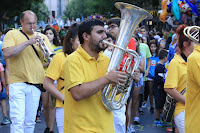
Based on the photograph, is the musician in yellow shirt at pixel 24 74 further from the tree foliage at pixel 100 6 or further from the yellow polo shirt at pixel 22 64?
the tree foliage at pixel 100 6

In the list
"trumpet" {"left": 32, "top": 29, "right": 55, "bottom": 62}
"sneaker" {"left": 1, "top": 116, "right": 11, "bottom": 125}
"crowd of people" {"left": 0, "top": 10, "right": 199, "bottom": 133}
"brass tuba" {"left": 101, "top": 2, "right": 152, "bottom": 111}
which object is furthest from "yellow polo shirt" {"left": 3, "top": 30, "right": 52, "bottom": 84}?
"sneaker" {"left": 1, "top": 116, "right": 11, "bottom": 125}

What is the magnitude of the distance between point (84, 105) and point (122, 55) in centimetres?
49

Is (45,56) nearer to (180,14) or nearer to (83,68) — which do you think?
(83,68)

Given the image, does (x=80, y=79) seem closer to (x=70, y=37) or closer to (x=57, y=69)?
(x=57, y=69)

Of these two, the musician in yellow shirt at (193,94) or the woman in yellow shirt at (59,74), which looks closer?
the musician in yellow shirt at (193,94)

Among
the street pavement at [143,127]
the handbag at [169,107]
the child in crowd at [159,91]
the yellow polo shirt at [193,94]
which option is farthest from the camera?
the child in crowd at [159,91]

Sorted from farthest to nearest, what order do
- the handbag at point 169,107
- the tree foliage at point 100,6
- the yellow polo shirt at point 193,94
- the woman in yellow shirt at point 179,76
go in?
the tree foliage at point 100,6, the handbag at point 169,107, the woman in yellow shirt at point 179,76, the yellow polo shirt at point 193,94

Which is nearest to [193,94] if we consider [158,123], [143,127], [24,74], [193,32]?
[193,32]

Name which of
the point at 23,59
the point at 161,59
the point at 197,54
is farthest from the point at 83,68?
the point at 161,59

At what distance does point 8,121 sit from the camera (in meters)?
7.32

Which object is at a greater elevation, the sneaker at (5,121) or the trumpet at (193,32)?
the trumpet at (193,32)

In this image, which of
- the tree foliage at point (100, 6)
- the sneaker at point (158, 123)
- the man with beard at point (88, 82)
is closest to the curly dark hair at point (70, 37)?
the man with beard at point (88, 82)

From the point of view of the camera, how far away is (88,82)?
2.50 m

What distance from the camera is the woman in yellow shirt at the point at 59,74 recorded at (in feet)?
13.2
